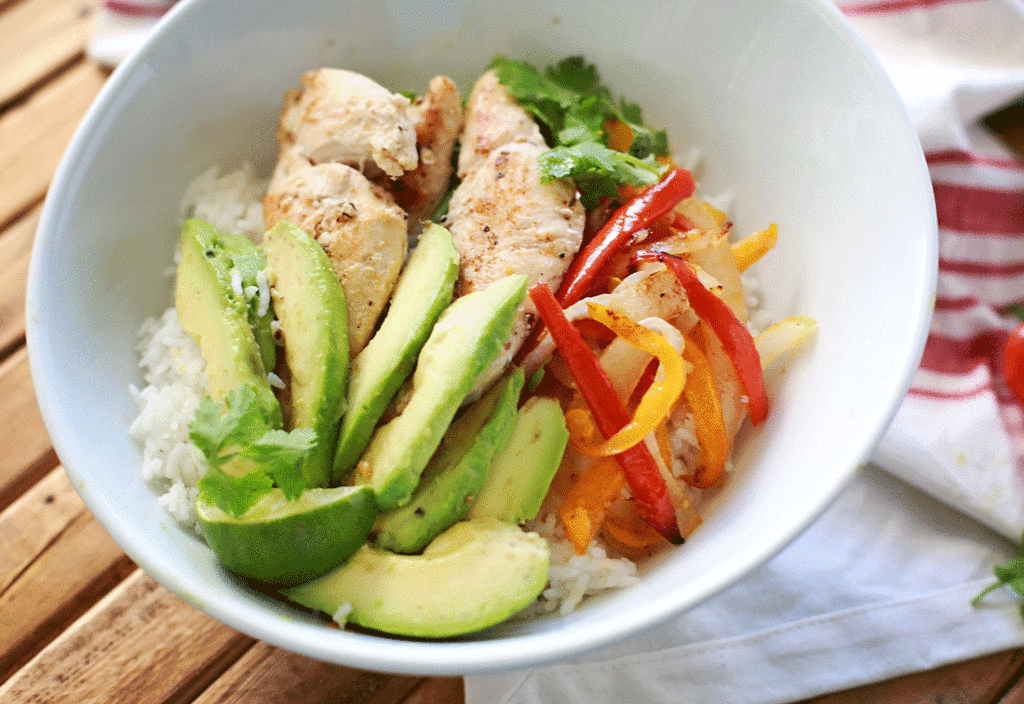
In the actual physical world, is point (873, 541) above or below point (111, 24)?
below

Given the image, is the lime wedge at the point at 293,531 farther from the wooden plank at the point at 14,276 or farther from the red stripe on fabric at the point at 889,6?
the red stripe on fabric at the point at 889,6

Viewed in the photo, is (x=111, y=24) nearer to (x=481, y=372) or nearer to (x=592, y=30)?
(x=592, y=30)

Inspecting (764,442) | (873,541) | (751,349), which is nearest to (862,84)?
(751,349)

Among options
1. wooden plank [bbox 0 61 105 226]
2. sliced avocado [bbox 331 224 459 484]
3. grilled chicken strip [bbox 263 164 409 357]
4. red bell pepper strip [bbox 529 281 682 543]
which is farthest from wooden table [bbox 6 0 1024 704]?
grilled chicken strip [bbox 263 164 409 357]

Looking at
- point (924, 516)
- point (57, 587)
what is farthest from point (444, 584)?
point (924, 516)

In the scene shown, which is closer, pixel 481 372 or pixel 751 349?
pixel 481 372

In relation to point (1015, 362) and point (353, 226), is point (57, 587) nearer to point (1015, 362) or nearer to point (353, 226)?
point (353, 226)

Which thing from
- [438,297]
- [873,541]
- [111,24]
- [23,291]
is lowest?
[873,541]
